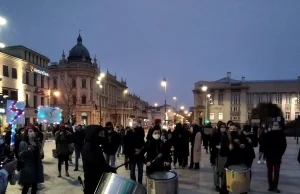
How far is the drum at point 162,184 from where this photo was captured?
6.17 metres

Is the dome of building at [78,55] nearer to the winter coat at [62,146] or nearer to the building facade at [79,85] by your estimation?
the building facade at [79,85]

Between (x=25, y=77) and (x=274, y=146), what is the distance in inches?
1899

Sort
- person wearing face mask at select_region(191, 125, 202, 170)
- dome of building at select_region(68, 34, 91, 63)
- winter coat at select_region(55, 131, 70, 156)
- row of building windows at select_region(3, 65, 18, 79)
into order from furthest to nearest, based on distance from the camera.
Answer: dome of building at select_region(68, 34, 91, 63)
row of building windows at select_region(3, 65, 18, 79)
person wearing face mask at select_region(191, 125, 202, 170)
winter coat at select_region(55, 131, 70, 156)

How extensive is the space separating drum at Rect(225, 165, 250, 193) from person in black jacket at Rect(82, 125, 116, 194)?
3.17 m

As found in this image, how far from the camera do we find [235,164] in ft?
25.1

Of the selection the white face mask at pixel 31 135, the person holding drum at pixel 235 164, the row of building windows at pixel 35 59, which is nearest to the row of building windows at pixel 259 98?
the row of building windows at pixel 35 59

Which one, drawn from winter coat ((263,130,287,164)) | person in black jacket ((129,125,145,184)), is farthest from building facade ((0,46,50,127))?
winter coat ((263,130,287,164))

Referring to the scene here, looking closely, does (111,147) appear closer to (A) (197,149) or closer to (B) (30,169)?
(A) (197,149)

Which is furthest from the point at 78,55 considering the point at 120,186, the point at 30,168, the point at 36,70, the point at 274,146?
the point at 120,186

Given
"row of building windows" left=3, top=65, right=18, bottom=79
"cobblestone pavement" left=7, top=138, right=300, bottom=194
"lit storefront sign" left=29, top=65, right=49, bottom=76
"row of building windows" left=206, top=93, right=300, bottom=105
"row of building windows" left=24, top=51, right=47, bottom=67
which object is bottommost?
"cobblestone pavement" left=7, top=138, right=300, bottom=194

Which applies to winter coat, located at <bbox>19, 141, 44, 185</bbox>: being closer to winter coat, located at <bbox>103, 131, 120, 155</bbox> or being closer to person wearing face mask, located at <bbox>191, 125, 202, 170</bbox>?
winter coat, located at <bbox>103, 131, 120, 155</bbox>

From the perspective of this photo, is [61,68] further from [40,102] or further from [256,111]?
[256,111]

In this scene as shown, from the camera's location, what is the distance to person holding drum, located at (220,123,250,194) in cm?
721

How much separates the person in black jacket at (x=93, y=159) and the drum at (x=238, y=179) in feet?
10.4
